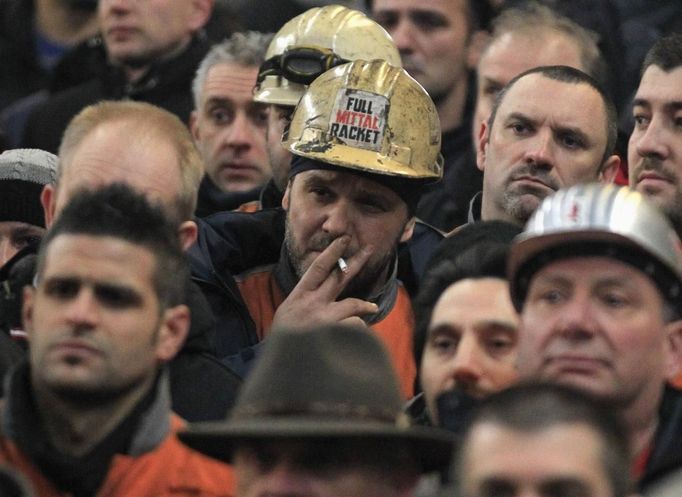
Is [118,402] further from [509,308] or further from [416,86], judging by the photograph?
[416,86]

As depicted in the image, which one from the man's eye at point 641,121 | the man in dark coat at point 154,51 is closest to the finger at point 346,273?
the man's eye at point 641,121

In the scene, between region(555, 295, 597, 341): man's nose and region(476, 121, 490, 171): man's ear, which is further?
region(476, 121, 490, 171): man's ear

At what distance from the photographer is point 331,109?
8.94 metres

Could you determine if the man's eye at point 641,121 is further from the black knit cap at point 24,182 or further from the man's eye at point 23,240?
the man's eye at point 23,240

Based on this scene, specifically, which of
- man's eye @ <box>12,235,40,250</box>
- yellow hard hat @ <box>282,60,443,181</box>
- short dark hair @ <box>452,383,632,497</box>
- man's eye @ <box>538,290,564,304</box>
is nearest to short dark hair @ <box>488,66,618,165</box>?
yellow hard hat @ <box>282,60,443,181</box>

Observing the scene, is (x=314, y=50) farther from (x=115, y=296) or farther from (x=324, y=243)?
(x=115, y=296)

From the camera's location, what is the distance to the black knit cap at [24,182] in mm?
9227

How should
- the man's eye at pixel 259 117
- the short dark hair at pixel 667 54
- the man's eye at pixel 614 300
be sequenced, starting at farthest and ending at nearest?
the man's eye at pixel 259 117 < the short dark hair at pixel 667 54 < the man's eye at pixel 614 300

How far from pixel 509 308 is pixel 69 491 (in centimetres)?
159

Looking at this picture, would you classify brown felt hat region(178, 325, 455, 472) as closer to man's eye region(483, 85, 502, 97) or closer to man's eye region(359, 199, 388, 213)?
man's eye region(359, 199, 388, 213)

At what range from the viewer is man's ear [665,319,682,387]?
280 inches

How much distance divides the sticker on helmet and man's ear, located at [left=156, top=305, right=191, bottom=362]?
175 centimetres

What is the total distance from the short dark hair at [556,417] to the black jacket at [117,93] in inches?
214

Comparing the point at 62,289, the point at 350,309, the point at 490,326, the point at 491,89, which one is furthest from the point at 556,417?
the point at 491,89
